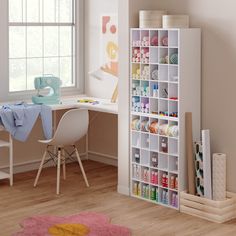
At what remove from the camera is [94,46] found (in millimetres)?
7027

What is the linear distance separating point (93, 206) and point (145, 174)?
56cm

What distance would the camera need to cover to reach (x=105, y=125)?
7059 millimetres

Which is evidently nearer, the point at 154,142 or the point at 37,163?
the point at 154,142

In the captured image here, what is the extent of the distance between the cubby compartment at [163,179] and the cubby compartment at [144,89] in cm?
69

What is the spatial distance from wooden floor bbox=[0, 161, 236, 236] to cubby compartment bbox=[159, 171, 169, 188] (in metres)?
0.20

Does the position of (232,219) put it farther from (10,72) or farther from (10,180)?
(10,72)

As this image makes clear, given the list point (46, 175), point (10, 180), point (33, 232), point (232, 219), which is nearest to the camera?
point (33, 232)

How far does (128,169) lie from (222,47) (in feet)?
4.66

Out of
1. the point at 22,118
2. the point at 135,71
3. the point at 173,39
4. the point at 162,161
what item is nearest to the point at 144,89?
the point at 135,71

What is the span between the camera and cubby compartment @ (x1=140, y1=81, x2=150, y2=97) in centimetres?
548

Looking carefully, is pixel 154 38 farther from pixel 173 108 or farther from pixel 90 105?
pixel 90 105

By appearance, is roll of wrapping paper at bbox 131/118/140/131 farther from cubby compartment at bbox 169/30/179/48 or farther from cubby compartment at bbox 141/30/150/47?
cubby compartment at bbox 169/30/179/48

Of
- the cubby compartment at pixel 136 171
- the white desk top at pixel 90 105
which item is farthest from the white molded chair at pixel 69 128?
the cubby compartment at pixel 136 171

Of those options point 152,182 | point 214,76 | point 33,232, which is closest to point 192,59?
point 214,76
